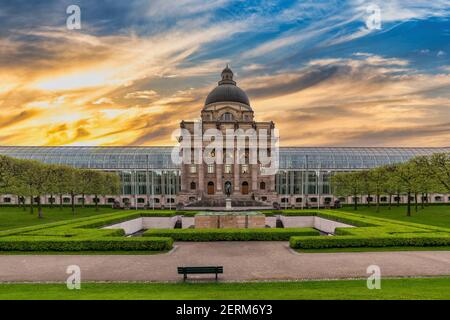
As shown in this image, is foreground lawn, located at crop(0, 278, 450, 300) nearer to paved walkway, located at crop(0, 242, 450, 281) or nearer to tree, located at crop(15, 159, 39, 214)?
paved walkway, located at crop(0, 242, 450, 281)

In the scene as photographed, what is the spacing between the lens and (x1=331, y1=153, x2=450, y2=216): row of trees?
169 ft

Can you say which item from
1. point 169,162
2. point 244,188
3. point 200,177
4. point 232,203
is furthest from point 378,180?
point 169,162

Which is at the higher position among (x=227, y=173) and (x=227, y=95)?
(x=227, y=95)

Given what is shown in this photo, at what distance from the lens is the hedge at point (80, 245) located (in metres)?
25.8

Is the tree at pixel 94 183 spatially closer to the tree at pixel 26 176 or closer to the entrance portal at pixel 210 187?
the tree at pixel 26 176

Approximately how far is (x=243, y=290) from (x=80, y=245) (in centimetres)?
1603

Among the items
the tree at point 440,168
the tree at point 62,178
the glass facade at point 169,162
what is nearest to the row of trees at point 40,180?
the tree at point 62,178

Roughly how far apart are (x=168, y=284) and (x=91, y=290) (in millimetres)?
3832

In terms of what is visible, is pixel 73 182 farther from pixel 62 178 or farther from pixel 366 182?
pixel 366 182

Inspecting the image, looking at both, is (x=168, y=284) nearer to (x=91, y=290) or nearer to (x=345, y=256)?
(x=91, y=290)

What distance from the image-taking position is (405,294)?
13.9m

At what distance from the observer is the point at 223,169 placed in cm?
8712

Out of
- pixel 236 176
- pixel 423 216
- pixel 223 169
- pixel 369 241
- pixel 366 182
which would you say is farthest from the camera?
pixel 223 169

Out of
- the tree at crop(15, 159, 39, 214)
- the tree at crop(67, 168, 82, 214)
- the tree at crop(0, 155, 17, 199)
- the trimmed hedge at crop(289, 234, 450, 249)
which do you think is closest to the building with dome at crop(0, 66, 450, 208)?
the tree at crop(67, 168, 82, 214)
